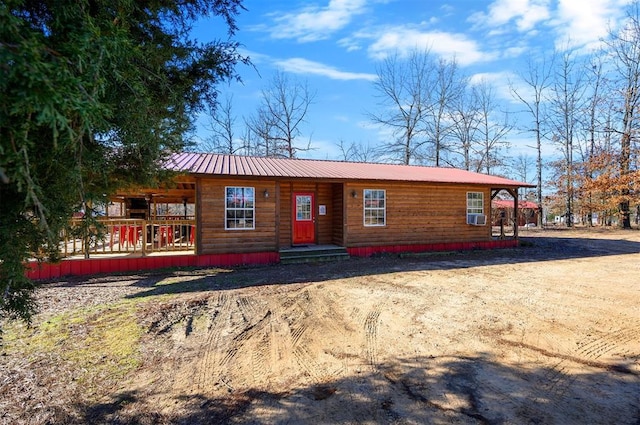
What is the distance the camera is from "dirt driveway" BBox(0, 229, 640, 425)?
2.71 meters

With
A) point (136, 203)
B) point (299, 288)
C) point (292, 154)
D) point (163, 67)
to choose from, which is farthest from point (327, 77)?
point (163, 67)

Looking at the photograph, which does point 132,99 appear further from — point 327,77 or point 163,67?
point 327,77

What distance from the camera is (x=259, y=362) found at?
3.61 metres

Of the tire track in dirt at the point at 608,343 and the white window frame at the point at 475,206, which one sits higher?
the white window frame at the point at 475,206

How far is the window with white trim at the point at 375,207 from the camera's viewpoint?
11.6 metres

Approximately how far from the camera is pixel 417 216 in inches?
484

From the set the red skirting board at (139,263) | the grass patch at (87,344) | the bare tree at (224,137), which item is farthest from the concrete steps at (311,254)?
the bare tree at (224,137)

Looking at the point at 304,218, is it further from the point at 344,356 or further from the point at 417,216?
the point at 344,356

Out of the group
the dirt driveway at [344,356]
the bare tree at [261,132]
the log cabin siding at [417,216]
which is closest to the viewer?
the dirt driveway at [344,356]

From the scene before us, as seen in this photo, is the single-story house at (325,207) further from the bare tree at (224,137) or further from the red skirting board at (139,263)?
the bare tree at (224,137)

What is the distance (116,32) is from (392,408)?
3.24 metres

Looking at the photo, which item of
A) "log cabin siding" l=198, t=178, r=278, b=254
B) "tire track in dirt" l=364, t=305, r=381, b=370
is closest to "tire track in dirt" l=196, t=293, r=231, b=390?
"tire track in dirt" l=364, t=305, r=381, b=370

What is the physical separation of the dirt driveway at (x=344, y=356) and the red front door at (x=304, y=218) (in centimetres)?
482

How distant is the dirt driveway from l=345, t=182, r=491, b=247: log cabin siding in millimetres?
4484
